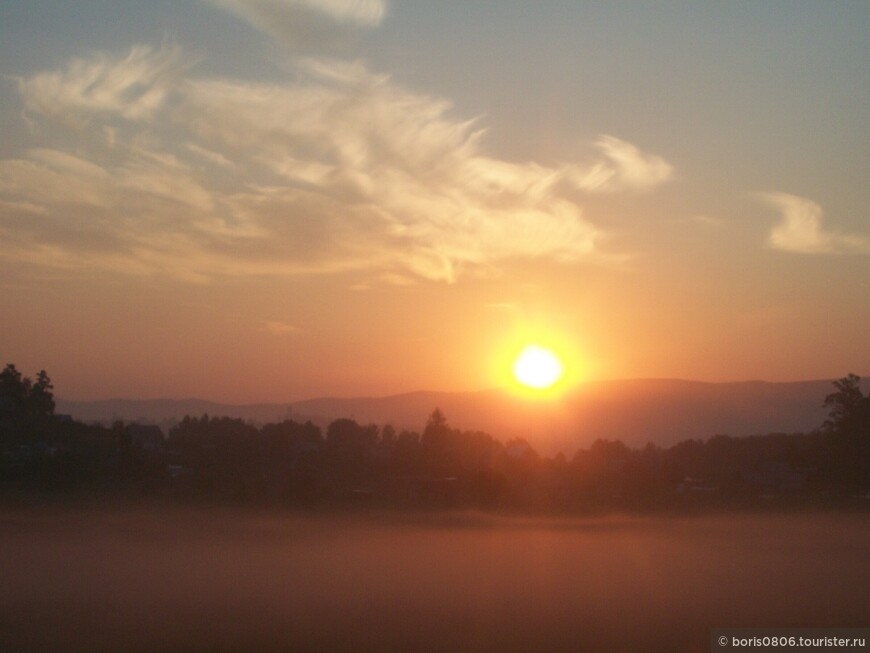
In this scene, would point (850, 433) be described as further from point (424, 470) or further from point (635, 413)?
point (635, 413)

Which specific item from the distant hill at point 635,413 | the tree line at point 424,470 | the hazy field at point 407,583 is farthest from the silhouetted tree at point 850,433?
the distant hill at point 635,413

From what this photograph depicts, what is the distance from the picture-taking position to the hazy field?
15367 mm

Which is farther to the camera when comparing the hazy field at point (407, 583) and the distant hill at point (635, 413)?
the distant hill at point (635, 413)

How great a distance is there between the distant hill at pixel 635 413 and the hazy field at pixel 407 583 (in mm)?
114969

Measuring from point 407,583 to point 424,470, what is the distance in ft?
68.8

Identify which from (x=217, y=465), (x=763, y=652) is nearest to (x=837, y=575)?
(x=763, y=652)

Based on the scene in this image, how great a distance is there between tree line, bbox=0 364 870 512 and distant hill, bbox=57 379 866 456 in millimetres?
97603

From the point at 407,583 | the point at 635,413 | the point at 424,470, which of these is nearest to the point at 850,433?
the point at 424,470

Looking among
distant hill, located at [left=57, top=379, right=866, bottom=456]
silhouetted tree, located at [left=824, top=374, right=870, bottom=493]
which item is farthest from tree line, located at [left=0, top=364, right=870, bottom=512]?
distant hill, located at [left=57, top=379, right=866, bottom=456]

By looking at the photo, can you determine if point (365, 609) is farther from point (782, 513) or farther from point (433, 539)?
point (782, 513)

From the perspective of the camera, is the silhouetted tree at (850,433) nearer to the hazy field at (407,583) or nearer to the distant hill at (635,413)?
the hazy field at (407,583)

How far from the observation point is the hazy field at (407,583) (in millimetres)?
15367

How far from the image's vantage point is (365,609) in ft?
55.9

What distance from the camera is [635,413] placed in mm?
180250
